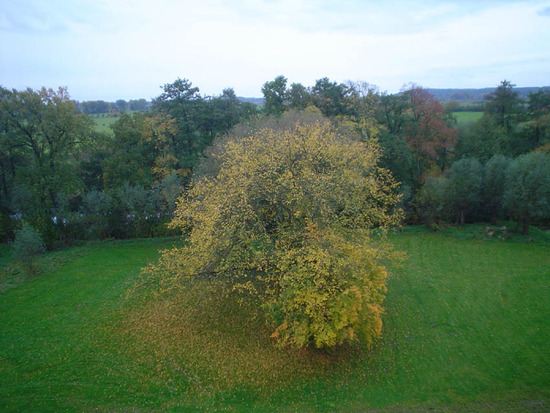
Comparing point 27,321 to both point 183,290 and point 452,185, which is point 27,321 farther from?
point 452,185

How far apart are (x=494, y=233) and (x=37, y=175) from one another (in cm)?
3544

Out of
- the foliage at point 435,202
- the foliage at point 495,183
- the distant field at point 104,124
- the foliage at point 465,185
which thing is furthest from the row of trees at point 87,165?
the foliage at point 495,183

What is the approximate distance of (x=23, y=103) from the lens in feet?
82.1

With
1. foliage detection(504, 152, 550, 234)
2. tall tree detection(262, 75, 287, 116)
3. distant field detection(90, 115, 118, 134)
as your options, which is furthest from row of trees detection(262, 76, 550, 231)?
distant field detection(90, 115, 118, 134)

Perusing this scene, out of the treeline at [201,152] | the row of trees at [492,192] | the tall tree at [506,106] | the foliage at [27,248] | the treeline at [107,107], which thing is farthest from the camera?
the treeline at [107,107]

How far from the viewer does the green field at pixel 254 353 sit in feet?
33.7

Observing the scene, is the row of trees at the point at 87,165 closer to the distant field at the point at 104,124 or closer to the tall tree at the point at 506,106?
the distant field at the point at 104,124

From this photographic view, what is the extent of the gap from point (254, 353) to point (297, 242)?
4.58m

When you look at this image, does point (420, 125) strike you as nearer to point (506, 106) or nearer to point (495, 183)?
point (495, 183)

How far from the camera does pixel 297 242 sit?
13.1 m

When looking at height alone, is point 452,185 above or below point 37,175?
below

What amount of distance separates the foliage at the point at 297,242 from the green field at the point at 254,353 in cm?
150

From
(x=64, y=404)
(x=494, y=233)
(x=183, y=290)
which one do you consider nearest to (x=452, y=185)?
(x=494, y=233)

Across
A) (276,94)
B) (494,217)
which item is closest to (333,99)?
(276,94)
